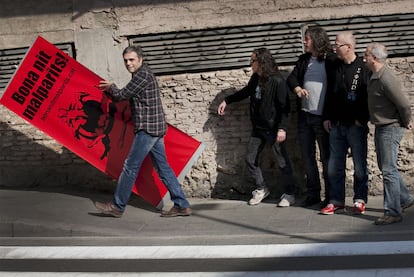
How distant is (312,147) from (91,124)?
259cm

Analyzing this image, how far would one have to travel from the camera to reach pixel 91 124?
8609mm

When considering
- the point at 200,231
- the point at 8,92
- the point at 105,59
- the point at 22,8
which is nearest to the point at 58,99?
the point at 8,92

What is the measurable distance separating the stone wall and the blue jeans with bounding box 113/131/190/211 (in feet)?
3.85

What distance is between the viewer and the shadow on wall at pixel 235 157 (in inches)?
358

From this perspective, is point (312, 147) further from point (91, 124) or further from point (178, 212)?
point (91, 124)

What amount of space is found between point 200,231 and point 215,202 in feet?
5.06

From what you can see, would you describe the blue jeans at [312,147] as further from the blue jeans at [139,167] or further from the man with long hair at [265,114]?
the blue jeans at [139,167]

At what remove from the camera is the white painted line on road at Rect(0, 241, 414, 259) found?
6598 mm

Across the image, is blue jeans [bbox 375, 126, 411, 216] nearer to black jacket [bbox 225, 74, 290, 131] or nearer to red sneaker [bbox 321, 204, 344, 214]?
red sneaker [bbox 321, 204, 344, 214]

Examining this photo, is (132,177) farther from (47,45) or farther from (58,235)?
(47,45)

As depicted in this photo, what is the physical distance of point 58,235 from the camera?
7785 millimetres

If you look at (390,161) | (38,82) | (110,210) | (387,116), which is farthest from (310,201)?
(38,82)

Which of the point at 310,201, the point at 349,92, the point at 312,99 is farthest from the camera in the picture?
the point at 310,201

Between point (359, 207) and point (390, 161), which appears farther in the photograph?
point (359, 207)
